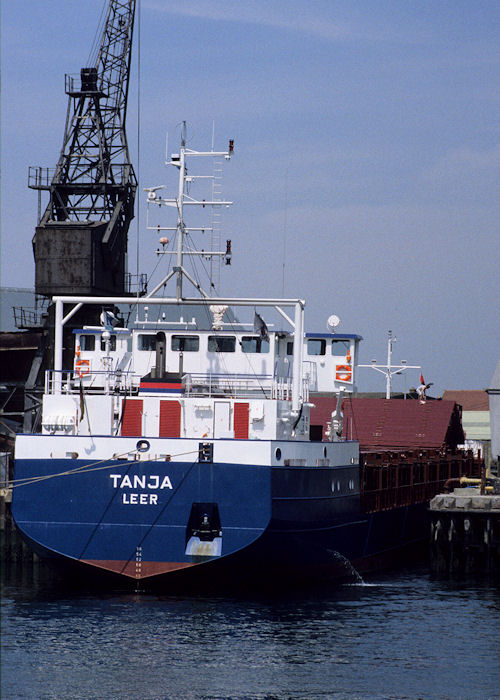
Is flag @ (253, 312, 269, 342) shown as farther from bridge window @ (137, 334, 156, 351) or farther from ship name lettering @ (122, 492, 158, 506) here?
ship name lettering @ (122, 492, 158, 506)

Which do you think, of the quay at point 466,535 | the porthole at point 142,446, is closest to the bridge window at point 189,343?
the porthole at point 142,446

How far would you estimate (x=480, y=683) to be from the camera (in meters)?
18.7

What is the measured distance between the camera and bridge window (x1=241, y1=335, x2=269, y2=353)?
3034 centimetres

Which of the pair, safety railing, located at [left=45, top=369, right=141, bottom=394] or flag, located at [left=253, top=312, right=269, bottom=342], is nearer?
safety railing, located at [left=45, top=369, right=141, bottom=394]

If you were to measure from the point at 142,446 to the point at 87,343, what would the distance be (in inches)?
541

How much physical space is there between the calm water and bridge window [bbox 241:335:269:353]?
7527 mm

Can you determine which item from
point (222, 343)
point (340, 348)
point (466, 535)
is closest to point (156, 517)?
point (222, 343)

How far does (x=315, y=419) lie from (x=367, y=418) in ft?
9.26

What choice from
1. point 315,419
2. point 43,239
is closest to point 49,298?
point 43,239

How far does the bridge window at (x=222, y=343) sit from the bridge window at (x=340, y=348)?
9.55m

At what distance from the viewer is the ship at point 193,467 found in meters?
24.4

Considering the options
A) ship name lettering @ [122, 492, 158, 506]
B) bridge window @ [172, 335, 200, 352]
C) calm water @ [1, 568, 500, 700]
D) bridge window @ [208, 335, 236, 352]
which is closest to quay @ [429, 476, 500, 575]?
calm water @ [1, 568, 500, 700]

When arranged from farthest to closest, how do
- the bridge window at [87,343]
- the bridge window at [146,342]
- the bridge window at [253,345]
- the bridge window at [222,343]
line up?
1. the bridge window at [87,343]
2. the bridge window at [146,342]
3. the bridge window at [222,343]
4. the bridge window at [253,345]

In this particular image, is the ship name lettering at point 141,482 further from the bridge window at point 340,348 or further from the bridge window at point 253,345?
the bridge window at point 340,348
